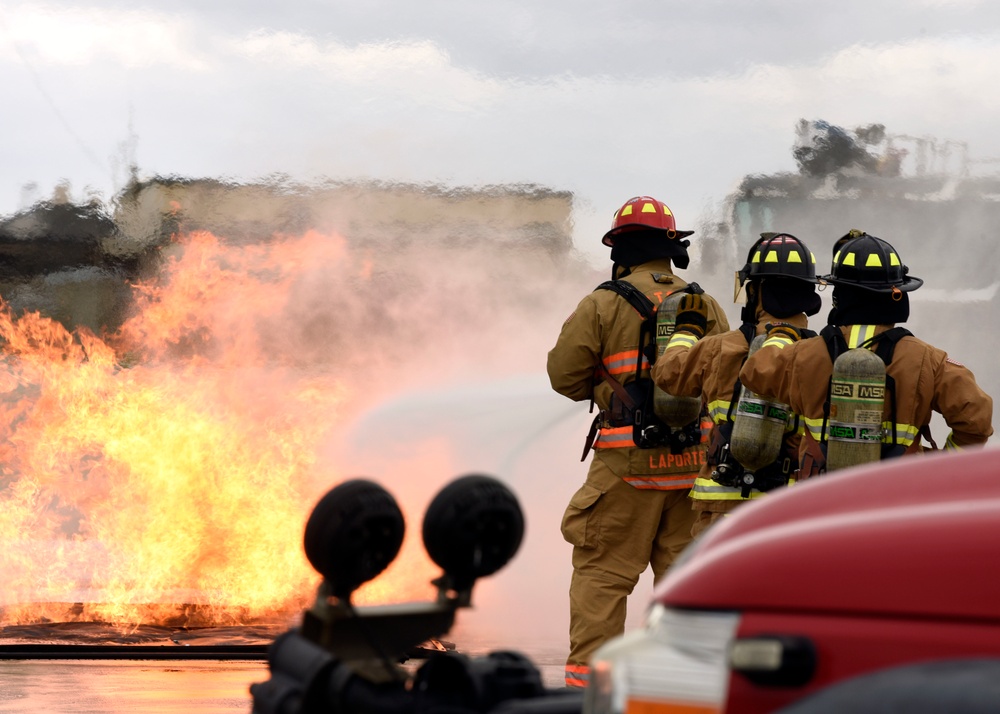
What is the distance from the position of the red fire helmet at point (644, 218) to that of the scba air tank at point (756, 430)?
1.10m

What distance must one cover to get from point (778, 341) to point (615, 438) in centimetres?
102

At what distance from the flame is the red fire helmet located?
12.8ft

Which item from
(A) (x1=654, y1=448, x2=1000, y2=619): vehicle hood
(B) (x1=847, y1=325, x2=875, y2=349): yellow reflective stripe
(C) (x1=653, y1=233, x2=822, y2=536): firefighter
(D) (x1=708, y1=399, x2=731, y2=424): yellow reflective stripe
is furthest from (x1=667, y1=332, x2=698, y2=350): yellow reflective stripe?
(A) (x1=654, y1=448, x2=1000, y2=619): vehicle hood

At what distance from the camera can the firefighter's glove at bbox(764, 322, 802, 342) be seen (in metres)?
5.45

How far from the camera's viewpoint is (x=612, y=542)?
596cm

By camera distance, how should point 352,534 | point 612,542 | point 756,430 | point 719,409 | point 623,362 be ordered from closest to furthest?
1. point 352,534
2. point 756,430
3. point 719,409
4. point 612,542
5. point 623,362

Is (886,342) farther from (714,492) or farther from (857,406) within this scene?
(714,492)

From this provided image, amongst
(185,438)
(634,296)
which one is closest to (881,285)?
(634,296)

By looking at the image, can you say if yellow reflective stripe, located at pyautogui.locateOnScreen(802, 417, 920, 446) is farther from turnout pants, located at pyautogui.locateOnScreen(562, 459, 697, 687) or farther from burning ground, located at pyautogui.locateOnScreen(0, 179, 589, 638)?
burning ground, located at pyautogui.locateOnScreen(0, 179, 589, 638)

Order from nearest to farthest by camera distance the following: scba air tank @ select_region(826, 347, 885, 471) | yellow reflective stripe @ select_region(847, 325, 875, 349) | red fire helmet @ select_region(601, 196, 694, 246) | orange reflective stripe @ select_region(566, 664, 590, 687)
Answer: scba air tank @ select_region(826, 347, 885, 471)
yellow reflective stripe @ select_region(847, 325, 875, 349)
orange reflective stripe @ select_region(566, 664, 590, 687)
red fire helmet @ select_region(601, 196, 694, 246)

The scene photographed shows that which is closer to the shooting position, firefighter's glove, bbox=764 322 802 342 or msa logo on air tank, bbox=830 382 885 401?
msa logo on air tank, bbox=830 382 885 401

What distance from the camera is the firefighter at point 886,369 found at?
16.3 feet

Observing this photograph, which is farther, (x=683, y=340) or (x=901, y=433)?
(x=683, y=340)

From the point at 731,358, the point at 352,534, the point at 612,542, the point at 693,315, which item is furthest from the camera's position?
the point at 612,542
